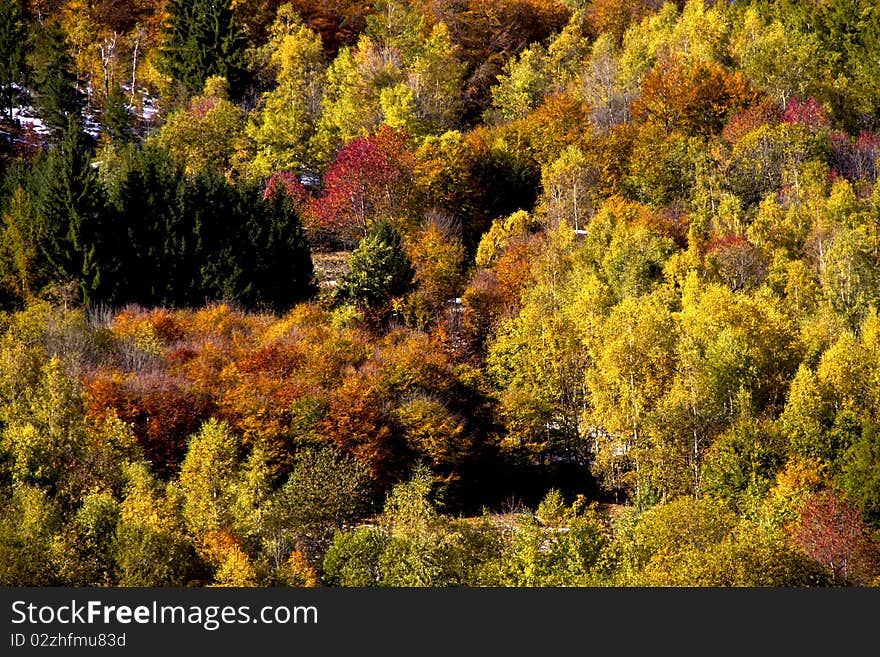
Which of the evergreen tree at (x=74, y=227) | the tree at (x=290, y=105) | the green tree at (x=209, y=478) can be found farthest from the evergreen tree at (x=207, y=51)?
the green tree at (x=209, y=478)

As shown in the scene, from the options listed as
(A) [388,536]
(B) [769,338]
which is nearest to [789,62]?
(B) [769,338]

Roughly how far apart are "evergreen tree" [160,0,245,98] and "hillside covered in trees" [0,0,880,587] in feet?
1.22

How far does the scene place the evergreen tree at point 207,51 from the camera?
449 feet

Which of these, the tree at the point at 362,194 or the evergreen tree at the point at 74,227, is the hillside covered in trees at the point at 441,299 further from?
the tree at the point at 362,194

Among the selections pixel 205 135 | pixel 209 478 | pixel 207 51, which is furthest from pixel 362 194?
pixel 209 478

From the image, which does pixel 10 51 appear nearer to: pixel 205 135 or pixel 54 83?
pixel 54 83

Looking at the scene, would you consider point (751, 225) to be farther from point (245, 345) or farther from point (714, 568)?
point (714, 568)

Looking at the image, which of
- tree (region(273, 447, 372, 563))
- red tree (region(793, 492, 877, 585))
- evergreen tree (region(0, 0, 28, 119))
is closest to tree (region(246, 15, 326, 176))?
evergreen tree (region(0, 0, 28, 119))

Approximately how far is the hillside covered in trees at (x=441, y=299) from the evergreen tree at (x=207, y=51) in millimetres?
372

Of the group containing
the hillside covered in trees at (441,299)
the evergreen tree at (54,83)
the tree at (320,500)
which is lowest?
the tree at (320,500)

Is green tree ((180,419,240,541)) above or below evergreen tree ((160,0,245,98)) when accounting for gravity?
below

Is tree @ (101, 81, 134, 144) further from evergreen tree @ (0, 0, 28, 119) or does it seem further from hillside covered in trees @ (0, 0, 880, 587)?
evergreen tree @ (0, 0, 28, 119)

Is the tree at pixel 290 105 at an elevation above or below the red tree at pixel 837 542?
above

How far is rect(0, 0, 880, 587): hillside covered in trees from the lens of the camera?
208 ft
